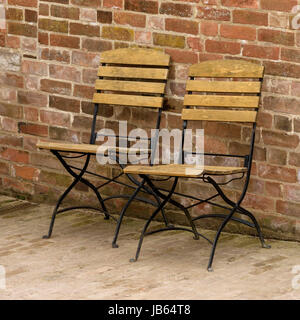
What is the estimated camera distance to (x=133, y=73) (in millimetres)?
5578

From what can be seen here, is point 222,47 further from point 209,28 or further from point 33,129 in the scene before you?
point 33,129

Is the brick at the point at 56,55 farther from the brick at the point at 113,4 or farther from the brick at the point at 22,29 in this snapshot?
the brick at the point at 113,4

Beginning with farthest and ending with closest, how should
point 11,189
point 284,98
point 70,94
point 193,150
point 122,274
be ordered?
1. point 11,189
2. point 70,94
3. point 193,150
4. point 284,98
5. point 122,274

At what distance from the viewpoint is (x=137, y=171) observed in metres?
4.74

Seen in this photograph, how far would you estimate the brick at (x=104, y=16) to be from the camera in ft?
18.8

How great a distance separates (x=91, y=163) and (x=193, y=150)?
84 cm

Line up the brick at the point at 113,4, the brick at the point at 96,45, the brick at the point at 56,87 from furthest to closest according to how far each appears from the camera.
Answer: the brick at the point at 56,87
the brick at the point at 96,45
the brick at the point at 113,4

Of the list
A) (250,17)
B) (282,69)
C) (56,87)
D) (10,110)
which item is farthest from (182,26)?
(10,110)

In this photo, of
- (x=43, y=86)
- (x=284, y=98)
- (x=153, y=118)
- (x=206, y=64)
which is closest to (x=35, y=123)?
(x=43, y=86)

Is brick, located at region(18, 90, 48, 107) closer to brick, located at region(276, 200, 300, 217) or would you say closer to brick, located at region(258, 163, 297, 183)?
brick, located at region(258, 163, 297, 183)

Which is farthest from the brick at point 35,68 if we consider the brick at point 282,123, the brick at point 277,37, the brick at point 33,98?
the brick at point 282,123

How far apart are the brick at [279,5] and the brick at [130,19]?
2.87ft

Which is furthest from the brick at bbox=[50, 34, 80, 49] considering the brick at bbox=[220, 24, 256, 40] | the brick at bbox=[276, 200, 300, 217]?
the brick at bbox=[276, 200, 300, 217]

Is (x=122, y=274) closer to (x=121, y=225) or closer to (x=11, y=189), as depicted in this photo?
(x=121, y=225)
